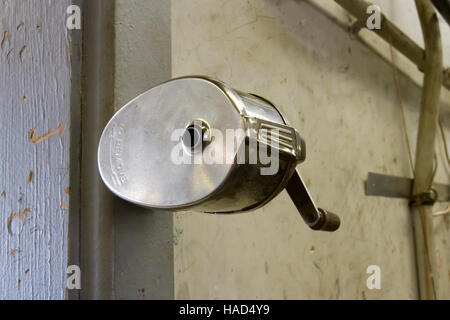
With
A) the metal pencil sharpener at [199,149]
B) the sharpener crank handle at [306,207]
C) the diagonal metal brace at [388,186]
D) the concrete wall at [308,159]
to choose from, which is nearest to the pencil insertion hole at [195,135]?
the metal pencil sharpener at [199,149]

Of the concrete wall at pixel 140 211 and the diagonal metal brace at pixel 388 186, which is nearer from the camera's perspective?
the concrete wall at pixel 140 211

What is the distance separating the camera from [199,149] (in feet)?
1.03

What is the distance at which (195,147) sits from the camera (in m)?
0.32

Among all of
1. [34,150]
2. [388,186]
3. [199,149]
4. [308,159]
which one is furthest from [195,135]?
[388,186]

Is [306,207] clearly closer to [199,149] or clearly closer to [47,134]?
[199,149]

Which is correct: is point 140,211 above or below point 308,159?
below

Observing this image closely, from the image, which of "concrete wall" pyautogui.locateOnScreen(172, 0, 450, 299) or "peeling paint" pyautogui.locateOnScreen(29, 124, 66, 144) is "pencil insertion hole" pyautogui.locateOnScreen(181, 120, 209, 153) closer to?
"peeling paint" pyautogui.locateOnScreen(29, 124, 66, 144)

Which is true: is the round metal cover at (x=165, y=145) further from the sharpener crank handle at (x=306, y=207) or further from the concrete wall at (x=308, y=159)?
the concrete wall at (x=308, y=159)

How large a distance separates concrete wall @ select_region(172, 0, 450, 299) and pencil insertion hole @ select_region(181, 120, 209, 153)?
0.33 metres

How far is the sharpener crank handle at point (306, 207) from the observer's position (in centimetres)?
39

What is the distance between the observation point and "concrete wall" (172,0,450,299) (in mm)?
696

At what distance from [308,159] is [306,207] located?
49 centimetres

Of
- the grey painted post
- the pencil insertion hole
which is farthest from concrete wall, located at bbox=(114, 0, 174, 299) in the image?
the pencil insertion hole
